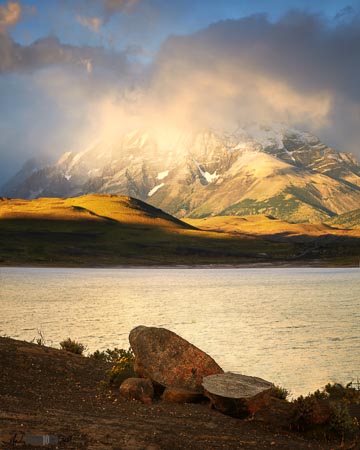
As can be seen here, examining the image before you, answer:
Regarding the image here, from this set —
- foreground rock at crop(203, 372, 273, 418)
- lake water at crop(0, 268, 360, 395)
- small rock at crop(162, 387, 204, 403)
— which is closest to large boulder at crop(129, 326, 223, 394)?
small rock at crop(162, 387, 204, 403)

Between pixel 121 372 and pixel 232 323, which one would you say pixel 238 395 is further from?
pixel 232 323

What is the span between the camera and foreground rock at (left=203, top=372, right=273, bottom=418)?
19516 millimetres

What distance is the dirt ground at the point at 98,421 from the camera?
49.8ft

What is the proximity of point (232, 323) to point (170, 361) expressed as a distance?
98.0 feet

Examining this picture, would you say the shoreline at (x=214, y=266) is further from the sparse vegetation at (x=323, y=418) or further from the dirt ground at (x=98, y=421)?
the sparse vegetation at (x=323, y=418)

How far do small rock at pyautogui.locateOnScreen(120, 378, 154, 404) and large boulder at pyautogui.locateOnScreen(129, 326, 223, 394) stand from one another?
58 centimetres

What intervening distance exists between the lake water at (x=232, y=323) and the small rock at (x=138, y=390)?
825 centimetres

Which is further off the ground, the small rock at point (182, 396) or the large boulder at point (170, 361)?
the large boulder at point (170, 361)

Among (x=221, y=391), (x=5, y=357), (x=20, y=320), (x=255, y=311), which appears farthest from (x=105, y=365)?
(x=255, y=311)

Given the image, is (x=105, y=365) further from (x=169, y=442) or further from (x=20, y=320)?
(x=20, y=320)

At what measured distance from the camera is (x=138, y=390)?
852 inches

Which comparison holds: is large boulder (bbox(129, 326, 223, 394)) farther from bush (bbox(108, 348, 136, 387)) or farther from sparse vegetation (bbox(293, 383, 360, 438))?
sparse vegetation (bbox(293, 383, 360, 438))

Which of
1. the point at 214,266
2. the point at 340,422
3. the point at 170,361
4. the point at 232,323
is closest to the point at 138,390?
the point at 170,361

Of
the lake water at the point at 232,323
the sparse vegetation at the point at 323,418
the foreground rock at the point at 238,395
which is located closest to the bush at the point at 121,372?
the foreground rock at the point at 238,395
